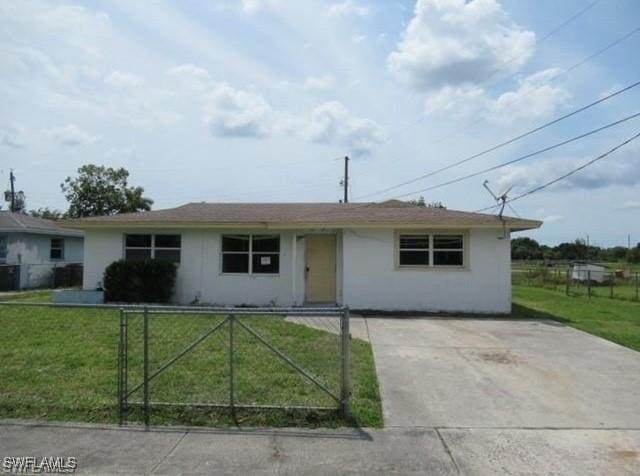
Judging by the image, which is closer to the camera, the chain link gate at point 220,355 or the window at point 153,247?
the chain link gate at point 220,355

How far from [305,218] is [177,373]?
8.61m

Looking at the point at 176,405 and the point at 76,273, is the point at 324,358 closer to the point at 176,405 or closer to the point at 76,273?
the point at 176,405

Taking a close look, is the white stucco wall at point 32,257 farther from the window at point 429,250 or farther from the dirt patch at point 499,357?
the dirt patch at point 499,357

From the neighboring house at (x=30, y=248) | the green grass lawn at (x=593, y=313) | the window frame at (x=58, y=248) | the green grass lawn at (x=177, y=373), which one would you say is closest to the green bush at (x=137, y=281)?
the green grass lawn at (x=177, y=373)

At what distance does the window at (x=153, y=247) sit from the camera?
15508 millimetres

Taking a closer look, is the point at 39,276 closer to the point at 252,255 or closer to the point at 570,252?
the point at 252,255

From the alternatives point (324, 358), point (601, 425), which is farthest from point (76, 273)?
point (601, 425)

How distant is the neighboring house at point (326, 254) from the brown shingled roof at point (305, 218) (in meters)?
0.03

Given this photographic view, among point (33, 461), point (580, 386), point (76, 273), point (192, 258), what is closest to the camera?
point (33, 461)

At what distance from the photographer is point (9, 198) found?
48781 mm

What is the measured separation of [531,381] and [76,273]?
70.8 feet

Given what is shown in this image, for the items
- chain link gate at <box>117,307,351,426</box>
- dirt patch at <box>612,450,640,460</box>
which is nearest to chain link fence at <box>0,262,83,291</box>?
chain link gate at <box>117,307,351,426</box>

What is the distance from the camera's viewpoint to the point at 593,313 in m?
14.5

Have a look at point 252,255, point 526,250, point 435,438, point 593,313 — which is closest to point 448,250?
point 593,313
